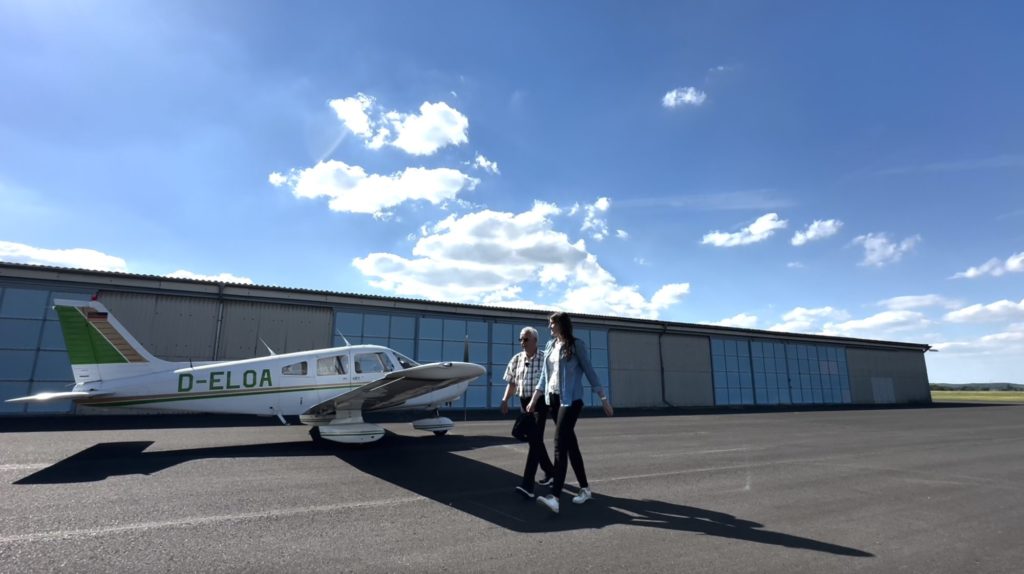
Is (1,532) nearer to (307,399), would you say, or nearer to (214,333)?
(307,399)

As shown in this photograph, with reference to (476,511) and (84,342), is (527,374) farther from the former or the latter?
(84,342)

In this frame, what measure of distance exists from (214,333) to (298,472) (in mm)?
14650

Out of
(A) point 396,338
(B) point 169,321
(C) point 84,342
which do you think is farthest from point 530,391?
(B) point 169,321

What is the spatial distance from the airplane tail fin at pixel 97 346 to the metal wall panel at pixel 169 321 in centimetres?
972

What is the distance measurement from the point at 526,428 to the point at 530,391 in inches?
24.1

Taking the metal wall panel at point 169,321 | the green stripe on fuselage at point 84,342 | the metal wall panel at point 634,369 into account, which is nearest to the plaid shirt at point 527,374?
the green stripe on fuselage at point 84,342

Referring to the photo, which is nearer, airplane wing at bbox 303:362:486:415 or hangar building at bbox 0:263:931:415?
airplane wing at bbox 303:362:486:415

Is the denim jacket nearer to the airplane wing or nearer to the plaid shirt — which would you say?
the plaid shirt

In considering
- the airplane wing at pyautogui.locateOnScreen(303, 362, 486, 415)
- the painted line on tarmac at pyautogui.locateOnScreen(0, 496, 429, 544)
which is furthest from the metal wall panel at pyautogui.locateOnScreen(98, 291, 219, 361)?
the painted line on tarmac at pyautogui.locateOnScreen(0, 496, 429, 544)

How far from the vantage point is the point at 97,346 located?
899cm

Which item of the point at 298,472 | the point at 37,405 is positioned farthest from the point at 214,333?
the point at 298,472

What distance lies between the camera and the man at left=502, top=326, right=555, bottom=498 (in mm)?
5320

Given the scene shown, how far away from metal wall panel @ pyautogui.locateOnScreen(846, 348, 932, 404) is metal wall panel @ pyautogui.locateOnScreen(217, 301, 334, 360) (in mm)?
42010

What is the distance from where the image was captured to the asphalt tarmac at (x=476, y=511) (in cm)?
360
